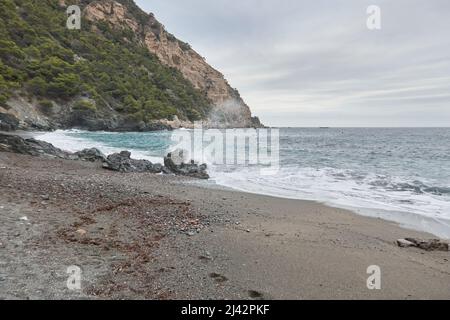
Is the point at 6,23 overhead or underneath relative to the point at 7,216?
overhead

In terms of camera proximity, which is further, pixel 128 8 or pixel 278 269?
pixel 128 8

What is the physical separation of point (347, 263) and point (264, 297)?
6.00ft

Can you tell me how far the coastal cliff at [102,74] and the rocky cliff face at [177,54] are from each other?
31 centimetres

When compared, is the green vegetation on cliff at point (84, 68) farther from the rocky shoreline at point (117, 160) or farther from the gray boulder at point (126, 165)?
the gray boulder at point (126, 165)

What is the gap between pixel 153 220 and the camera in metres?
6.87

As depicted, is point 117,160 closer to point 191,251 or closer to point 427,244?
point 191,251

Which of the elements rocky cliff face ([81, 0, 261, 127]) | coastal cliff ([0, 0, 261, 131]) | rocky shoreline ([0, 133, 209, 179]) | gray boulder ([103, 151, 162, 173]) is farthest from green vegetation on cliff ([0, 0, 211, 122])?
gray boulder ([103, 151, 162, 173])

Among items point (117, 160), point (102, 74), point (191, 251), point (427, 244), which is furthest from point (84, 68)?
point (427, 244)

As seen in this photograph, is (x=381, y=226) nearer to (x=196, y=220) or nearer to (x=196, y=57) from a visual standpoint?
(x=196, y=220)

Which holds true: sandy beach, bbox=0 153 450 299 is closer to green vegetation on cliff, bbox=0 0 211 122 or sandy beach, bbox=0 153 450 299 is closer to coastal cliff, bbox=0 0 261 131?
coastal cliff, bbox=0 0 261 131

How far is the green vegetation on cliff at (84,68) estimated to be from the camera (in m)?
44.1

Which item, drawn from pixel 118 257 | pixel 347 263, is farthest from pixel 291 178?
pixel 118 257

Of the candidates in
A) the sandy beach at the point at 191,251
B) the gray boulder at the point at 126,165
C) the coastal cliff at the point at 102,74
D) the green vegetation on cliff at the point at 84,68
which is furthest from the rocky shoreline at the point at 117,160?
the green vegetation on cliff at the point at 84,68

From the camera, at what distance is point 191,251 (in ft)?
17.2
